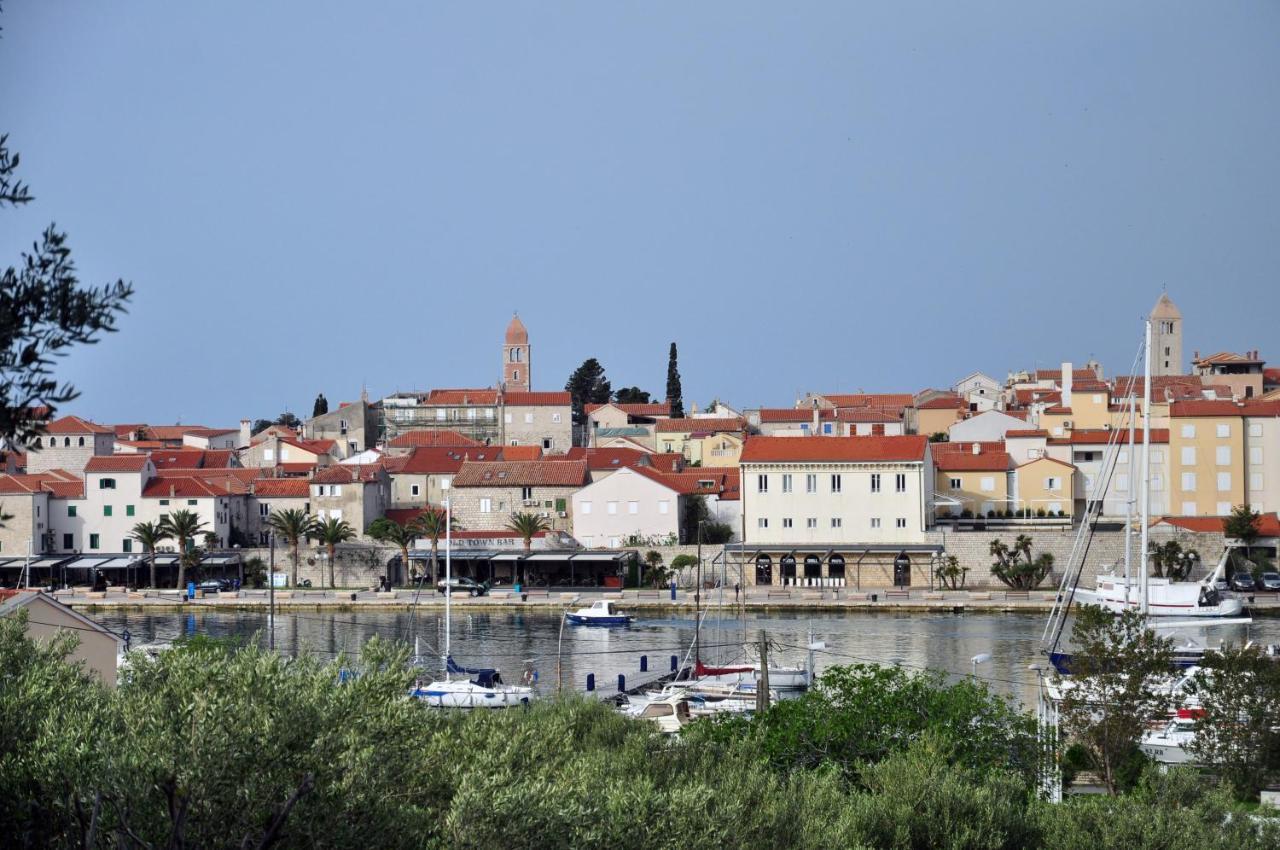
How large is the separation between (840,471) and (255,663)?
143 feet

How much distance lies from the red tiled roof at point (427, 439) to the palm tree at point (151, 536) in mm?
18179

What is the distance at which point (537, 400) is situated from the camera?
3103 inches

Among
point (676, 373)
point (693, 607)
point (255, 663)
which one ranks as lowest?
point (693, 607)

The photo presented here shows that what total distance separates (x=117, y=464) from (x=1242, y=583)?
4036 centimetres

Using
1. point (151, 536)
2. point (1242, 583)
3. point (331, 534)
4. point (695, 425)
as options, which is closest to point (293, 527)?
point (331, 534)

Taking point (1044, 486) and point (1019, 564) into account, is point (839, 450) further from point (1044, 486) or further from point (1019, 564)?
point (1044, 486)

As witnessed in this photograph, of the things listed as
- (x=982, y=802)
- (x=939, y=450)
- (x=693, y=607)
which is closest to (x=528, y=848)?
(x=982, y=802)

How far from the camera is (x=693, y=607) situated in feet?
162

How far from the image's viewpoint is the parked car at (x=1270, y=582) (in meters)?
50.9

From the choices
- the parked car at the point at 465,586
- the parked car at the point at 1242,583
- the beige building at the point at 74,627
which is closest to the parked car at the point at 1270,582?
the parked car at the point at 1242,583

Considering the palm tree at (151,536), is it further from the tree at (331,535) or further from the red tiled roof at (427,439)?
the red tiled roof at (427,439)

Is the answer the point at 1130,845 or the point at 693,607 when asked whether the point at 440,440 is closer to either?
the point at 693,607

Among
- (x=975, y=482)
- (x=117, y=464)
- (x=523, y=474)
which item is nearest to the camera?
(x=117, y=464)

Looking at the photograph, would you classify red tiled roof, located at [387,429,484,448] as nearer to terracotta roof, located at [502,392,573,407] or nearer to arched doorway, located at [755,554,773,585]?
terracotta roof, located at [502,392,573,407]
